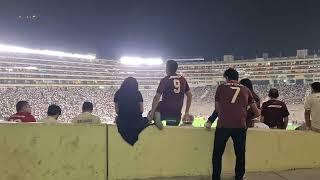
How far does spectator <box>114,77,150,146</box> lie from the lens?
5934 millimetres

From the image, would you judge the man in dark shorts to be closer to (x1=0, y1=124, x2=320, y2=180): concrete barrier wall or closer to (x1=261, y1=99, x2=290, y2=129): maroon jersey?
(x1=0, y1=124, x2=320, y2=180): concrete barrier wall

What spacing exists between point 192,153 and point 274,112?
1644mm

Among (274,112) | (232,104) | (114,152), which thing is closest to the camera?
(232,104)

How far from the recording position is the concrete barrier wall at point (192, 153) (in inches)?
243

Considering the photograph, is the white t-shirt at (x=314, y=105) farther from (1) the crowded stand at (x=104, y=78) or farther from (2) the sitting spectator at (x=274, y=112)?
(1) the crowded stand at (x=104, y=78)

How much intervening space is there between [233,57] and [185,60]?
15.3 metres

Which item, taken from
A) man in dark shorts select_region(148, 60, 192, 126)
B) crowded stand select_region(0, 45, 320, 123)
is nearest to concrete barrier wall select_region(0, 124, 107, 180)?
man in dark shorts select_region(148, 60, 192, 126)

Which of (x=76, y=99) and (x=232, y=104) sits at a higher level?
(x=232, y=104)

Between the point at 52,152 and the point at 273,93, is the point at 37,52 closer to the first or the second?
the point at 273,93

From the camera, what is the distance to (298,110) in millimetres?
68250

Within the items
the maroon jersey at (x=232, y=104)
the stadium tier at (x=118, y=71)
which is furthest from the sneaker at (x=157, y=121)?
the stadium tier at (x=118, y=71)

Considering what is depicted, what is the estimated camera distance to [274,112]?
288 inches

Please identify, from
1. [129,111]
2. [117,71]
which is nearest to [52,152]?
[129,111]

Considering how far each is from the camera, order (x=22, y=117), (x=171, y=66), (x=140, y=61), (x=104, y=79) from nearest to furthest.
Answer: (x=171, y=66) < (x=22, y=117) < (x=104, y=79) < (x=140, y=61)
